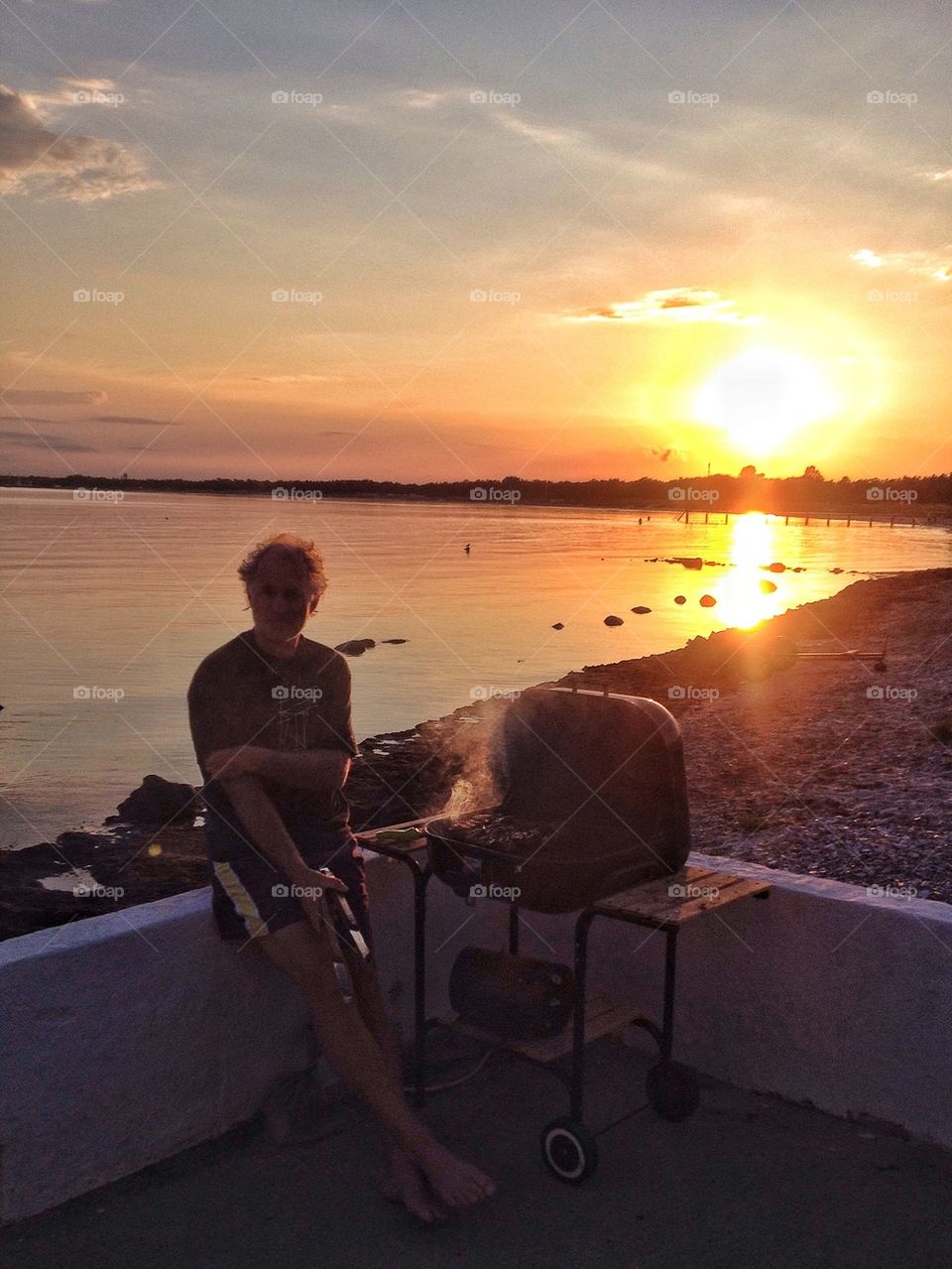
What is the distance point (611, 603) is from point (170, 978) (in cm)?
4324

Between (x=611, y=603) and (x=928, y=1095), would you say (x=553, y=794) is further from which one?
(x=611, y=603)

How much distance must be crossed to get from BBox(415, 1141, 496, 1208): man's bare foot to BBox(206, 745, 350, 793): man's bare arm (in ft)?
3.82

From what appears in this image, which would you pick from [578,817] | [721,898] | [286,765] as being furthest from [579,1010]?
A: [286,765]

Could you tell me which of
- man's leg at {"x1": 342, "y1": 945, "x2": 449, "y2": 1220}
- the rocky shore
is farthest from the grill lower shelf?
the rocky shore

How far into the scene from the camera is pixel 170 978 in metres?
3.54

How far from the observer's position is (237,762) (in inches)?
136

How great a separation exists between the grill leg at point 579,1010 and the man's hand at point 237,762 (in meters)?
1.13

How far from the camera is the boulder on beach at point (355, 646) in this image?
3194 centimetres

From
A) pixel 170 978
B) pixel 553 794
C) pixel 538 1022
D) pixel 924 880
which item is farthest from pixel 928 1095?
pixel 924 880

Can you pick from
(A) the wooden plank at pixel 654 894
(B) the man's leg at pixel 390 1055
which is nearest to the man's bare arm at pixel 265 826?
(B) the man's leg at pixel 390 1055

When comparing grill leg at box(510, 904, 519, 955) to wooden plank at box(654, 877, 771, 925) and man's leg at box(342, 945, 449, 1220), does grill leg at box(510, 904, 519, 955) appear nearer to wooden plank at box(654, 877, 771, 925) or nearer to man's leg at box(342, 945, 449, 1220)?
man's leg at box(342, 945, 449, 1220)

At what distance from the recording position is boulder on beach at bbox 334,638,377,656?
3194 cm

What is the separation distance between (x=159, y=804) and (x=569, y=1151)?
12.2 metres

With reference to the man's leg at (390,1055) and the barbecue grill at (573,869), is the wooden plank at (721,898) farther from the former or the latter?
the man's leg at (390,1055)
